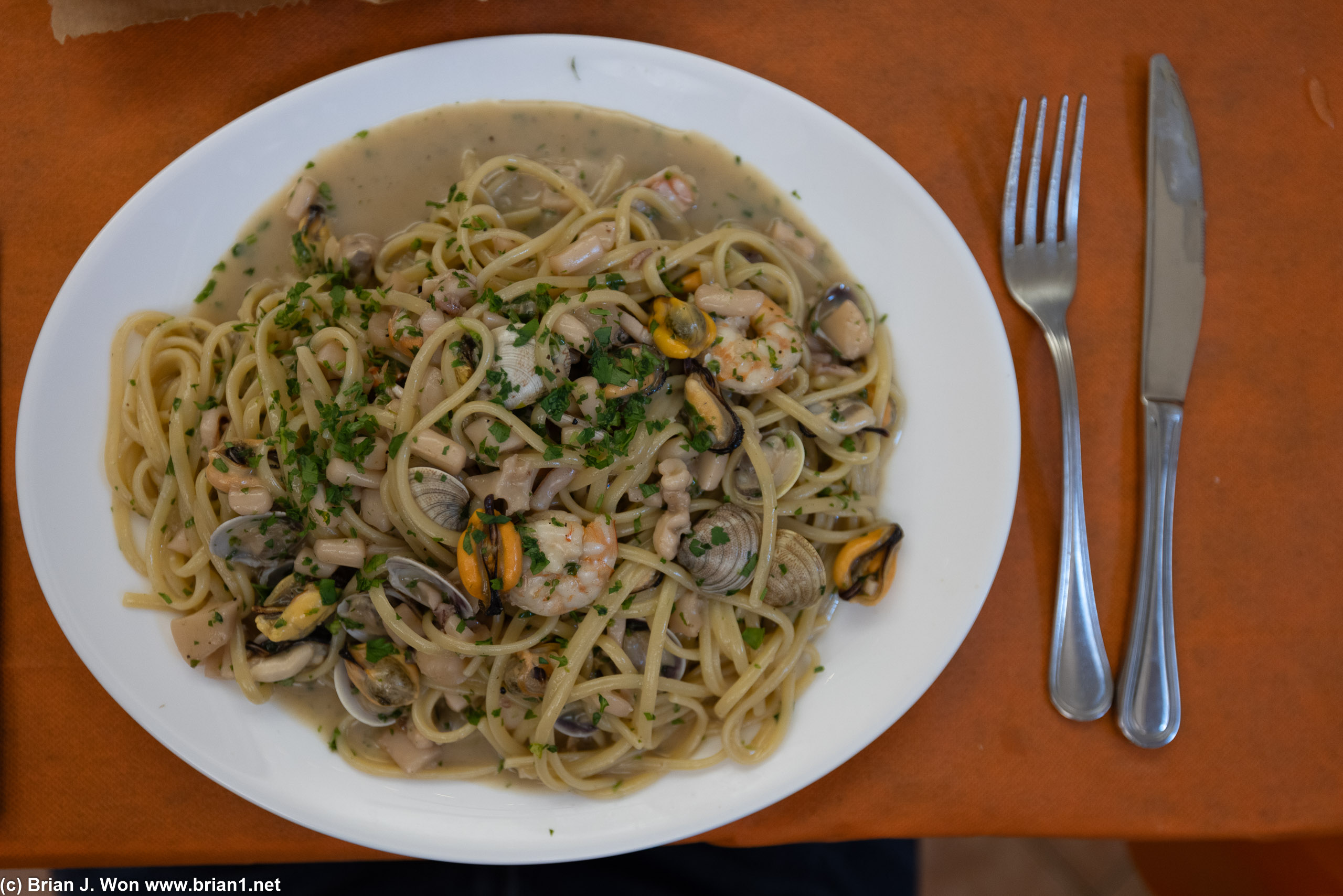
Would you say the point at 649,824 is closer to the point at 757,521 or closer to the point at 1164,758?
the point at 757,521

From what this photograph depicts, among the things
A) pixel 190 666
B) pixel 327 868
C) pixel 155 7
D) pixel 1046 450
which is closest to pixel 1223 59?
Result: pixel 1046 450

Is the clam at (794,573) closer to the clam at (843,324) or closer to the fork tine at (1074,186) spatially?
the clam at (843,324)

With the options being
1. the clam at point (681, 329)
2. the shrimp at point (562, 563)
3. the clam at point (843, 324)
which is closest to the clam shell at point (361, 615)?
the shrimp at point (562, 563)

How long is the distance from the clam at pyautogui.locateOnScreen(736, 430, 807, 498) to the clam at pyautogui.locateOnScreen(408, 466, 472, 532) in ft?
3.18

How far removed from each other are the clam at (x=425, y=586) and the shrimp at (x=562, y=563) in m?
0.20

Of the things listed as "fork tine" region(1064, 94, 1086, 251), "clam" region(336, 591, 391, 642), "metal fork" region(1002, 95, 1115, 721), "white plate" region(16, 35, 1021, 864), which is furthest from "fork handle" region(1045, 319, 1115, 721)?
"clam" region(336, 591, 391, 642)

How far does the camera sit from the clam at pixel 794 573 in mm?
2631

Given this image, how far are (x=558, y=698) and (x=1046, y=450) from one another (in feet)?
7.12

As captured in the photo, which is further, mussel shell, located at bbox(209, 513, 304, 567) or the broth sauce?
the broth sauce

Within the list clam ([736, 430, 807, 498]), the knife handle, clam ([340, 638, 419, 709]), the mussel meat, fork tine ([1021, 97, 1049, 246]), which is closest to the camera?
the mussel meat

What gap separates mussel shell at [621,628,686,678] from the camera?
274 centimetres

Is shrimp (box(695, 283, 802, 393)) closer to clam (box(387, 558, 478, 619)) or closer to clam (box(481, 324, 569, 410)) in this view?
clam (box(481, 324, 569, 410))

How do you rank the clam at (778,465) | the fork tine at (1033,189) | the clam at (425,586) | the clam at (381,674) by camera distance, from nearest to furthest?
the clam at (425,586)
the clam at (381,674)
the clam at (778,465)
the fork tine at (1033,189)

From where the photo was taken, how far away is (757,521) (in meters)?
2.65
